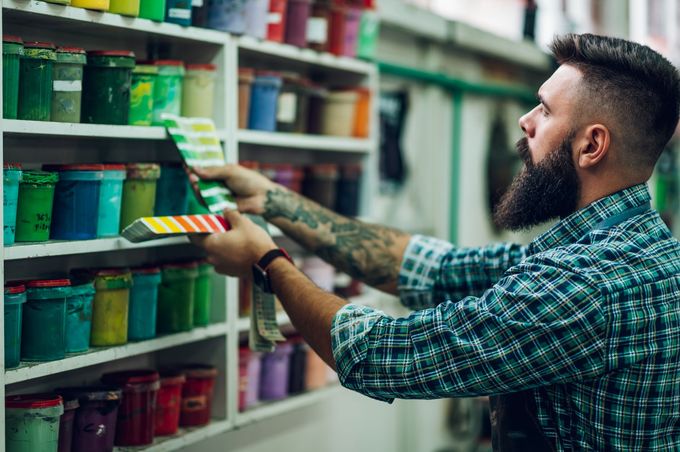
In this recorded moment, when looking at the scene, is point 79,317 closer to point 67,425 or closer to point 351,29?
point 67,425

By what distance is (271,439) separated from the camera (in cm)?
348

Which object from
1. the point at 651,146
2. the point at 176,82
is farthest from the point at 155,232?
the point at 651,146

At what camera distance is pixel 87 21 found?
7.39ft

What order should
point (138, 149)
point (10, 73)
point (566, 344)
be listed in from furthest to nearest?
point (138, 149)
point (10, 73)
point (566, 344)

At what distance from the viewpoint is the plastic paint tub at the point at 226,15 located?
2.68m

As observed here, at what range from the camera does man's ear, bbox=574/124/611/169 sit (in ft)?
7.31

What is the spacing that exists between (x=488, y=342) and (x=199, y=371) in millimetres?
1046

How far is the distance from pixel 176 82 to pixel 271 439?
1.52m

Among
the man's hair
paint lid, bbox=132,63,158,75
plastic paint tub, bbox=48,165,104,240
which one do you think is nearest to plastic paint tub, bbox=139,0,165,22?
paint lid, bbox=132,63,158,75

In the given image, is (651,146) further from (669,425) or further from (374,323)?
(374,323)

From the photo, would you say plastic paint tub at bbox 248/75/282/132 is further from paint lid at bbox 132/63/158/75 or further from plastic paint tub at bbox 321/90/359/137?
paint lid at bbox 132/63/158/75

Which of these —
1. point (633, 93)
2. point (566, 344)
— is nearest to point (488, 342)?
point (566, 344)

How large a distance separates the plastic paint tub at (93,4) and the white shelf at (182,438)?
3.74ft

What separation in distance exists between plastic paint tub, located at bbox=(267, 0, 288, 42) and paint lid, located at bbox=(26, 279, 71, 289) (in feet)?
3.49
